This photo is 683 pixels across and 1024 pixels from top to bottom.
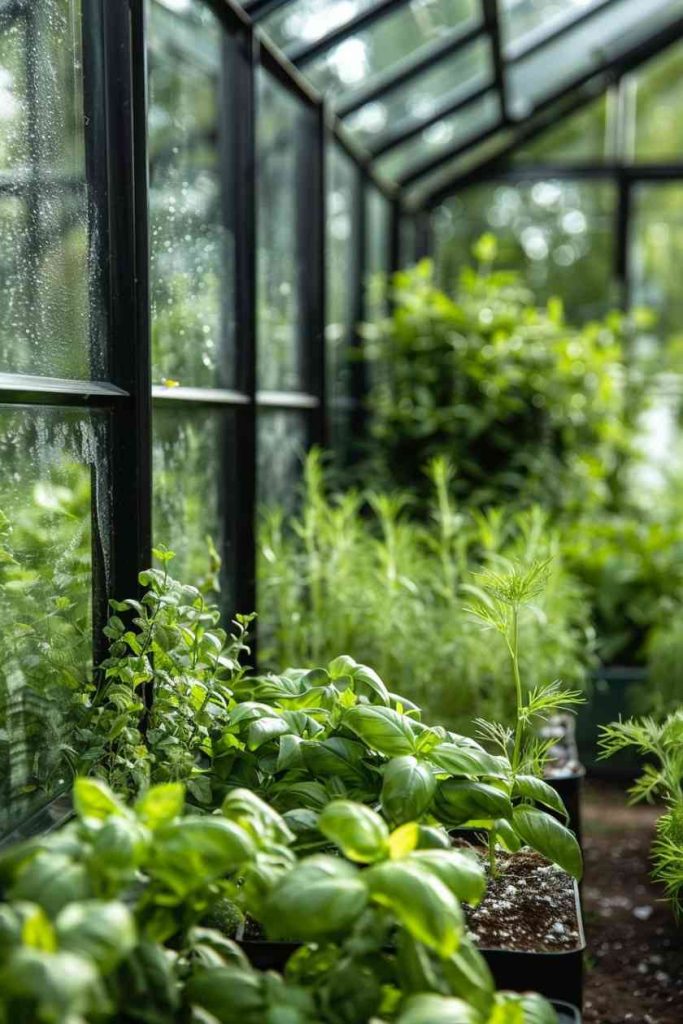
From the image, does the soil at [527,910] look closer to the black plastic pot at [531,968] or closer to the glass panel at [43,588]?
the black plastic pot at [531,968]

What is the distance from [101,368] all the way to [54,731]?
0.65m

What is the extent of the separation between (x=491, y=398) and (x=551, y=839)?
3143 millimetres

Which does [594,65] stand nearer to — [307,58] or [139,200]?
[307,58]

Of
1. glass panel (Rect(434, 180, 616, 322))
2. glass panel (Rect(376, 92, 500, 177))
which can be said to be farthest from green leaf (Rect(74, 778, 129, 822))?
glass panel (Rect(434, 180, 616, 322))

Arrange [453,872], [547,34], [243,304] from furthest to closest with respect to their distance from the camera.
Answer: [547,34]
[243,304]
[453,872]

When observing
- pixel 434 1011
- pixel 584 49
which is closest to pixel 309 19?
pixel 584 49

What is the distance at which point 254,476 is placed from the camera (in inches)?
120

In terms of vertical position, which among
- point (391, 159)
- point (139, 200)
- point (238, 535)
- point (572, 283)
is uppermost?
point (391, 159)

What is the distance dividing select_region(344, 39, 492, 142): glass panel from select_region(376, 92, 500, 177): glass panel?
0.13 meters

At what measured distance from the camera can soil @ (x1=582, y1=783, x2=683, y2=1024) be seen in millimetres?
2361

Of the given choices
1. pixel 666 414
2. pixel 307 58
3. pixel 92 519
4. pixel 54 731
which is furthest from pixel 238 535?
pixel 666 414

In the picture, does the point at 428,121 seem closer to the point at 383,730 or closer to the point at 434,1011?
the point at 383,730

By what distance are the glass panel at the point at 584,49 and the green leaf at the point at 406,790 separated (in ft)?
14.8

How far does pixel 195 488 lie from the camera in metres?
2.73
